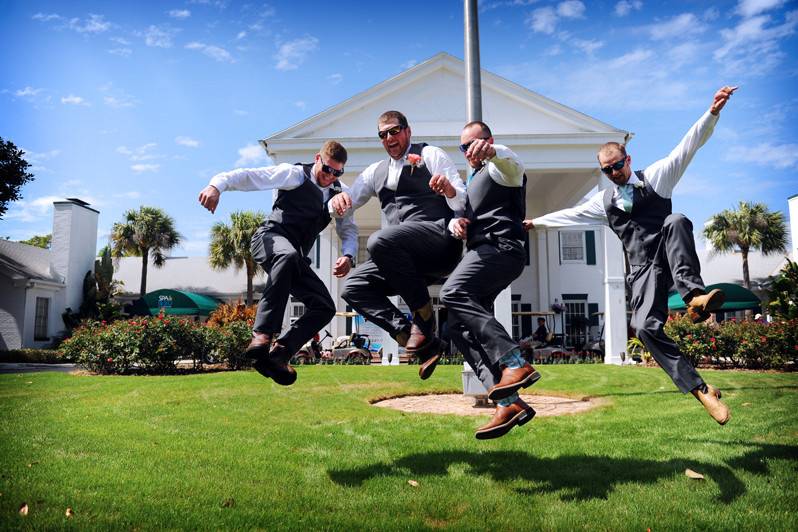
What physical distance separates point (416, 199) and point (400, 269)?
24.4 inches

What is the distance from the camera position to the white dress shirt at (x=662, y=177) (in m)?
4.52

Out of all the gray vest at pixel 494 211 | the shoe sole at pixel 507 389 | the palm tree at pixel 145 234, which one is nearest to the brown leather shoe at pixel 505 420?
the shoe sole at pixel 507 389

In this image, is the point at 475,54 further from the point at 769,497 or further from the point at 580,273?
the point at 580,273

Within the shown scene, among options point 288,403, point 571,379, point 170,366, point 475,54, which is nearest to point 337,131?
point 170,366

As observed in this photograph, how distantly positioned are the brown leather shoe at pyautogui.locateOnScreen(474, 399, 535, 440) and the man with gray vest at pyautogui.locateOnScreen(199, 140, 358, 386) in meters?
1.64

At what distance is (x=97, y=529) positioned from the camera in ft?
12.0

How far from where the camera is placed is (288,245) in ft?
16.1

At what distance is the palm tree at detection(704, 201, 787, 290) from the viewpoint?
24500 mm

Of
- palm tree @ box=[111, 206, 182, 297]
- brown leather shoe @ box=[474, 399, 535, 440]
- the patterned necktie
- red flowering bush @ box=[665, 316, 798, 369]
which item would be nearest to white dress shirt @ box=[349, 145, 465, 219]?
the patterned necktie

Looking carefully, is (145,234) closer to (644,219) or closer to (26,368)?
(26,368)

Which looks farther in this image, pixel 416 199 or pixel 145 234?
pixel 145 234

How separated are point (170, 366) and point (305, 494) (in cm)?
1221

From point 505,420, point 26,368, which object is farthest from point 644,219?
point 26,368

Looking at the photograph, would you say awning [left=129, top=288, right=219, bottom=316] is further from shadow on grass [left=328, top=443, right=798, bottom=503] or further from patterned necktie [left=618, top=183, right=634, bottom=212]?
patterned necktie [left=618, top=183, right=634, bottom=212]
